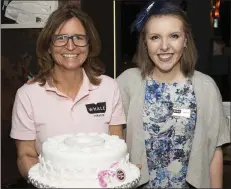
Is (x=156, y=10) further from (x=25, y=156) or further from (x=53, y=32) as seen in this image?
(x=25, y=156)

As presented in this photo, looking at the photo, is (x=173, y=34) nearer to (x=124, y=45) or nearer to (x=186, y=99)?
(x=186, y=99)

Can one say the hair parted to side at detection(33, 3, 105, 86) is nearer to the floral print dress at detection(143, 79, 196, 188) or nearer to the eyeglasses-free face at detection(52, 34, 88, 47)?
the eyeglasses-free face at detection(52, 34, 88, 47)

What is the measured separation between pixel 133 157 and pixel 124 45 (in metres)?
2.32

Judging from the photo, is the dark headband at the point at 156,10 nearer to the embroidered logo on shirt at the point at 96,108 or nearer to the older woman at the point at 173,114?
the older woman at the point at 173,114

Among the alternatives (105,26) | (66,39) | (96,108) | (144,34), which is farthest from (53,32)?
(105,26)

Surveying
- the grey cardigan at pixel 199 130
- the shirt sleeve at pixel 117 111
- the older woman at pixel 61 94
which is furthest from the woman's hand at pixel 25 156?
the grey cardigan at pixel 199 130

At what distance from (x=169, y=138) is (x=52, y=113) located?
25.4 inches

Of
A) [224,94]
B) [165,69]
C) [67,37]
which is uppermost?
[67,37]

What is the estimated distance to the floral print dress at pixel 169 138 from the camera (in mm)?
2379

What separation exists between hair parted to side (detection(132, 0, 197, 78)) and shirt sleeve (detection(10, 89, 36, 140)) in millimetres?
684

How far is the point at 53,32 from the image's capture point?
2.24 m

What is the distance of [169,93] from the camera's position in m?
2.47

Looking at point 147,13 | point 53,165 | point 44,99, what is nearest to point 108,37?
point 147,13

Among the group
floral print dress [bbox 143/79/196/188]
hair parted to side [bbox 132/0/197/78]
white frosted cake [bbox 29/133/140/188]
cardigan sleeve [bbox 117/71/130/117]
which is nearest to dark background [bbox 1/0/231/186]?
hair parted to side [bbox 132/0/197/78]
